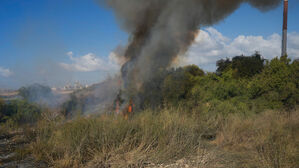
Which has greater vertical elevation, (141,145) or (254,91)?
(254,91)

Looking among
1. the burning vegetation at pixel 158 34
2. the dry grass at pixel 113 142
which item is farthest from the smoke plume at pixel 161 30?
the dry grass at pixel 113 142

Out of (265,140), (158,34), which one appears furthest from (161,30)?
(265,140)

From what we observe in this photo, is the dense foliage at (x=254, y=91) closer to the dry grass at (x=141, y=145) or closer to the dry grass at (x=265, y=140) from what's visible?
the dry grass at (x=265, y=140)

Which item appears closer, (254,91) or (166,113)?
(166,113)

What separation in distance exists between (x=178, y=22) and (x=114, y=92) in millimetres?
6591

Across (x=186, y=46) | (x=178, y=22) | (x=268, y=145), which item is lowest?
(x=268, y=145)

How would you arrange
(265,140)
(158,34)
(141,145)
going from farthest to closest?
(158,34) → (265,140) → (141,145)

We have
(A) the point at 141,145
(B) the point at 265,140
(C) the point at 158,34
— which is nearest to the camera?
(A) the point at 141,145

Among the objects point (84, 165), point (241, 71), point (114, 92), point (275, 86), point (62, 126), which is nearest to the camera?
point (84, 165)

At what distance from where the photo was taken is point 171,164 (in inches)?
179

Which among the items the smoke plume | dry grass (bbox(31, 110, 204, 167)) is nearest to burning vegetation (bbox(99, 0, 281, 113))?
the smoke plume

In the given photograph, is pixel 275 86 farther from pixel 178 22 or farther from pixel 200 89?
pixel 178 22

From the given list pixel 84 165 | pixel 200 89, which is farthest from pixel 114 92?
pixel 84 165

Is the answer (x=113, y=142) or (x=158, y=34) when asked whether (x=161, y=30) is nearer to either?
(x=158, y=34)
